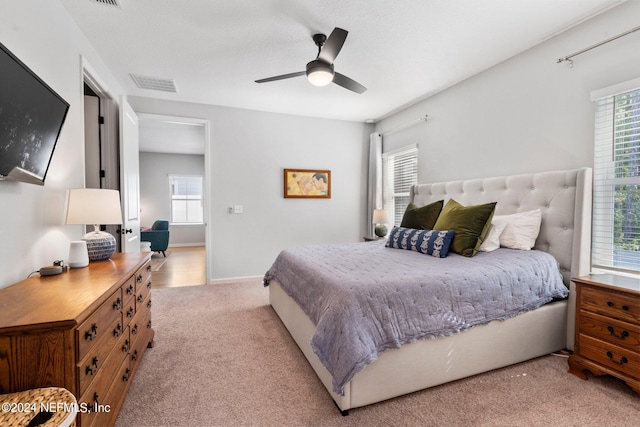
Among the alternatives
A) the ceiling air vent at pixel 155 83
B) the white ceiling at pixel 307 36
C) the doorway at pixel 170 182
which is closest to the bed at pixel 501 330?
the white ceiling at pixel 307 36

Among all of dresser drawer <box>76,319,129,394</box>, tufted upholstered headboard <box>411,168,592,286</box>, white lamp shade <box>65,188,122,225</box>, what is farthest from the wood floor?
tufted upholstered headboard <box>411,168,592,286</box>

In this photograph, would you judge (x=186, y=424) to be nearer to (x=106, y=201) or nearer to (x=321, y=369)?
(x=321, y=369)

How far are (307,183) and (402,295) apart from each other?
331 centimetres

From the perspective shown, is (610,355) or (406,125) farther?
(406,125)

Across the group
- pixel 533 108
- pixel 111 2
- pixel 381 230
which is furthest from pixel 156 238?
pixel 533 108

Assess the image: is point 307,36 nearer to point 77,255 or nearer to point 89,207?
point 89,207

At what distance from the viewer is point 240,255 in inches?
176

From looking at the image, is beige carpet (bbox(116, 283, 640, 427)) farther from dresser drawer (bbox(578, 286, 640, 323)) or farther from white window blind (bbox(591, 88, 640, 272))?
white window blind (bbox(591, 88, 640, 272))

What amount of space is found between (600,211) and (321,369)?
2393mm

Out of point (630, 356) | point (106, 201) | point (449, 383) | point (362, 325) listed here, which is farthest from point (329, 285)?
point (630, 356)

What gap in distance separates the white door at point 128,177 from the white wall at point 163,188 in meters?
4.76

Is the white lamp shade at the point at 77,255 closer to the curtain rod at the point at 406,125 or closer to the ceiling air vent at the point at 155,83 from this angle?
the ceiling air vent at the point at 155,83

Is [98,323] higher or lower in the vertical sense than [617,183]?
lower

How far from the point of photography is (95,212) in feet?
6.59
